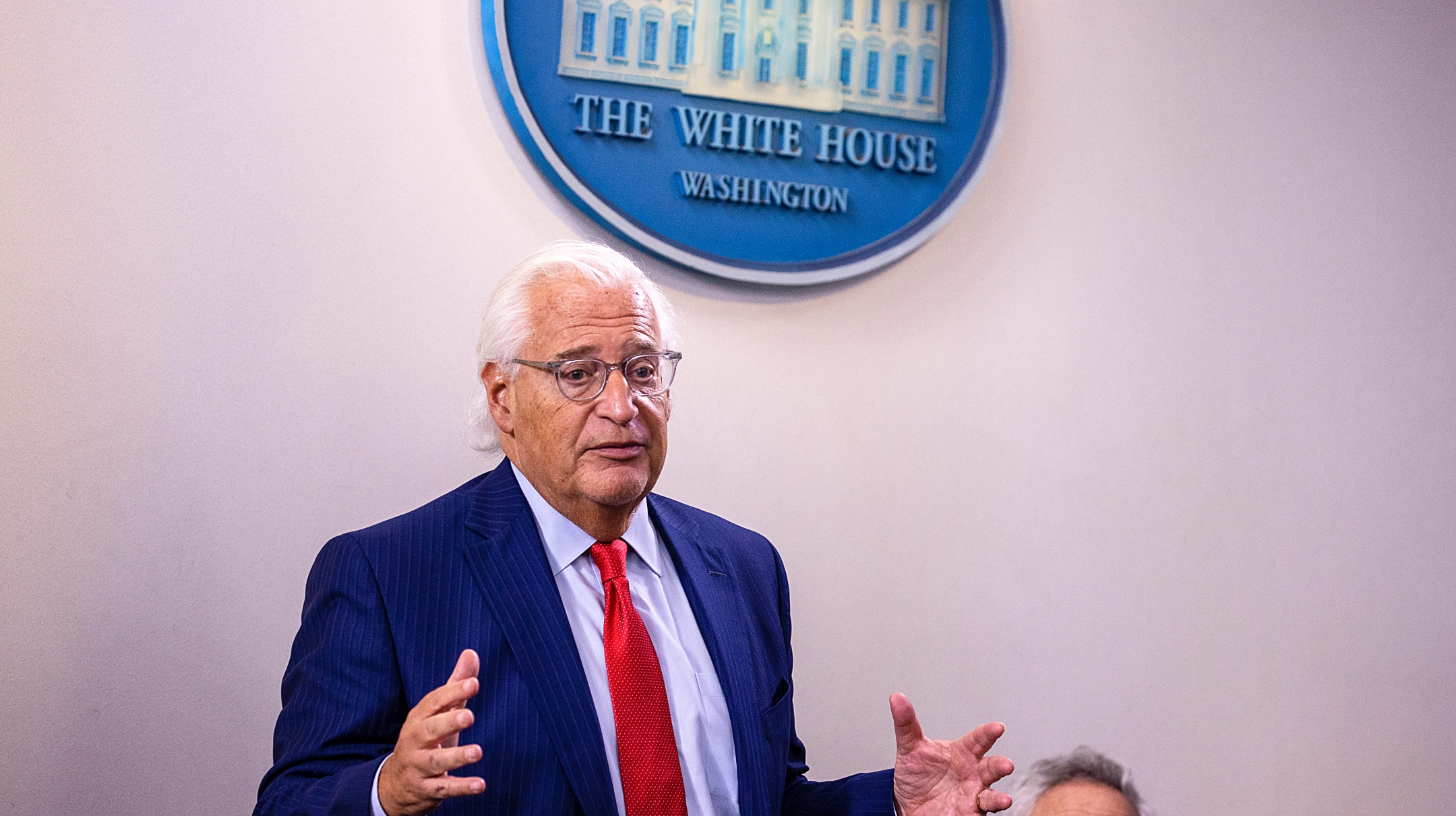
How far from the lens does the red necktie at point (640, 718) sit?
1.48 meters

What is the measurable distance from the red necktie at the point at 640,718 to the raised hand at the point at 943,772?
31cm

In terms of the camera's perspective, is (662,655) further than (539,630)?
Yes

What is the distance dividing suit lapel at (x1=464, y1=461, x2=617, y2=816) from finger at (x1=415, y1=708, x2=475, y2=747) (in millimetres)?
277

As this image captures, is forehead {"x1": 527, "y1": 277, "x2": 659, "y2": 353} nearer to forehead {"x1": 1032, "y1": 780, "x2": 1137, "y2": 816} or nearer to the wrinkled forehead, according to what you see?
the wrinkled forehead

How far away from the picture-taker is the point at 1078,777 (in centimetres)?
140

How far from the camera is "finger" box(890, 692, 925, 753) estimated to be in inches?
56.3

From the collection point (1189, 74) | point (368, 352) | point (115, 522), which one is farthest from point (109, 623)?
point (1189, 74)

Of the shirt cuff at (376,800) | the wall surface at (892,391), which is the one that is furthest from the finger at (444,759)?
the wall surface at (892,391)

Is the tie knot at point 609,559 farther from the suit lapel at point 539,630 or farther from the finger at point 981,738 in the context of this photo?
the finger at point 981,738

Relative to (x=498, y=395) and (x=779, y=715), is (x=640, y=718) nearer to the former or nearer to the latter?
(x=779, y=715)

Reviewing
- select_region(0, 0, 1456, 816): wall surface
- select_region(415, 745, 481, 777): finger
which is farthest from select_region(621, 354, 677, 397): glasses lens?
select_region(415, 745, 481, 777): finger

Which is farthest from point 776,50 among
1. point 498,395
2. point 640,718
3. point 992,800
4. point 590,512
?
point 992,800

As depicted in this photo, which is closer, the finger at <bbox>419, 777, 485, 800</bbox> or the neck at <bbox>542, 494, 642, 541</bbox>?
the finger at <bbox>419, 777, 485, 800</bbox>

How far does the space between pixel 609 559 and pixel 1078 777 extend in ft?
2.32
